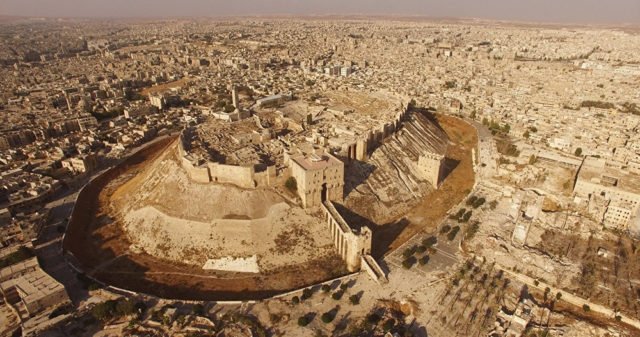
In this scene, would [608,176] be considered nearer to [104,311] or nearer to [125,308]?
[125,308]

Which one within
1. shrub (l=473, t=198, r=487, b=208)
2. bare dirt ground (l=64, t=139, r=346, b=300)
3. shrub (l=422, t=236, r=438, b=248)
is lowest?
bare dirt ground (l=64, t=139, r=346, b=300)

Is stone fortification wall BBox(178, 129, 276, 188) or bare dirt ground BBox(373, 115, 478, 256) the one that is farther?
bare dirt ground BBox(373, 115, 478, 256)

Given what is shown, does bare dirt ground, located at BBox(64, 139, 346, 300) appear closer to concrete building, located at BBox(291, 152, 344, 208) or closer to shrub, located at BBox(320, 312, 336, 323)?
shrub, located at BBox(320, 312, 336, 323)

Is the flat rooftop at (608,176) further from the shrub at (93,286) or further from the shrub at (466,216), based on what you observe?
the shrub at (93,286)

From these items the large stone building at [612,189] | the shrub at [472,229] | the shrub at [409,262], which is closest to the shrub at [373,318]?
the shrub at [409,262]

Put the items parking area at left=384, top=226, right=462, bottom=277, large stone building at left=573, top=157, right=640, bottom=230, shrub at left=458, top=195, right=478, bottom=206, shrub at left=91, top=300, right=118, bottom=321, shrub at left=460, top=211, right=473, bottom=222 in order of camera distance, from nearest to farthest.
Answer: shrub at left=91, top=300, right=118, bottom=321, parking area at left=384, top=226, right=462, bottom=277, large stone building at left=573, top=157, right=640, bottom=230, shrub at left=460, top=211, right=473, bottom=222, shrub at left=458, top=195, right=478, bottom=206

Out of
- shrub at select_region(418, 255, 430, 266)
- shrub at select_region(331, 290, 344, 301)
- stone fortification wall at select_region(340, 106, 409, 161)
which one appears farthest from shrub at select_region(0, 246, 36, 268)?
shrub at select_region(418, 255, 430, 266)

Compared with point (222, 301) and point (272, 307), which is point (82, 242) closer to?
point (222, 301)
